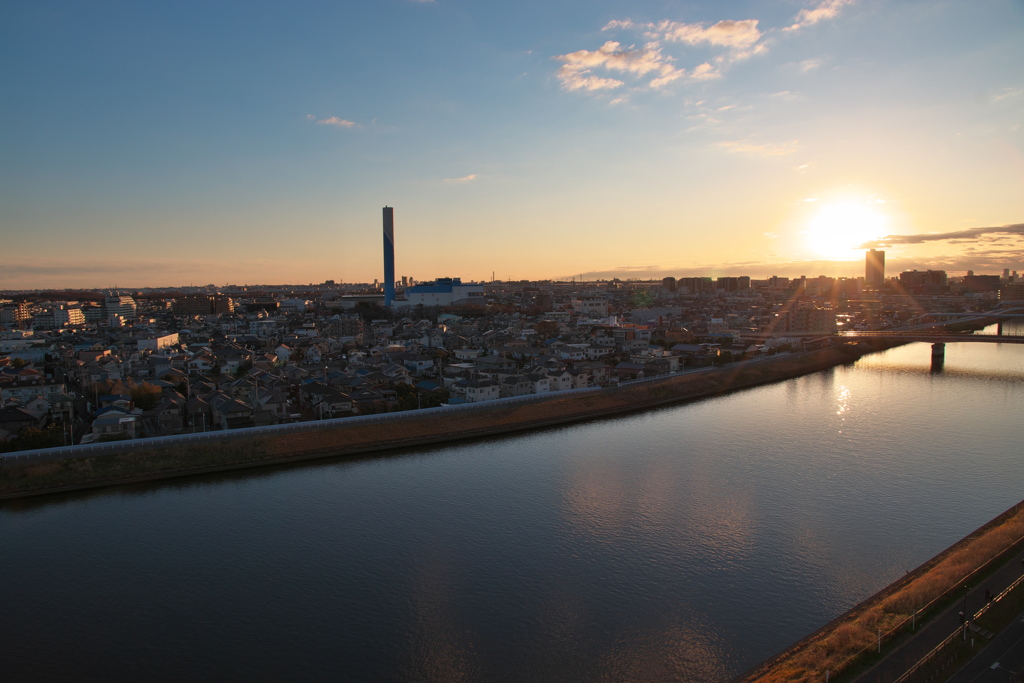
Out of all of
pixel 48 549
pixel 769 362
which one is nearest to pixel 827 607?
pixel 48 549

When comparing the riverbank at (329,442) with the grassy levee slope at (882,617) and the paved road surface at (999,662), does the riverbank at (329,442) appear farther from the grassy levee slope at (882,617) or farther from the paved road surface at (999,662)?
the paved road surface at (999,662)

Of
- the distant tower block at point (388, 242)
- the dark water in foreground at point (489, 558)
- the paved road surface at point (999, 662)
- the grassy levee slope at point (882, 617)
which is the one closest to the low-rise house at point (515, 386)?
the dark water in foreground at point (489, 558)

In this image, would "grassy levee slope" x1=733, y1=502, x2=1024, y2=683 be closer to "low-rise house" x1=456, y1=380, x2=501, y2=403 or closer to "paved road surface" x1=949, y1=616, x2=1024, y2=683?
"paved road surface" x1=949, y1=616, x2=1024, y2=683

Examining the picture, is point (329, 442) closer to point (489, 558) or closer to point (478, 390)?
point (478, 390)

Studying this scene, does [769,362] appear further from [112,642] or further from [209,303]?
[209,303]

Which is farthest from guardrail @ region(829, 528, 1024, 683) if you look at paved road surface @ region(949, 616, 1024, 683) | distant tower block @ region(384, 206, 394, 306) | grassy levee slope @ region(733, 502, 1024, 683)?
distant tower block @ region(384, 206, 394, 306)

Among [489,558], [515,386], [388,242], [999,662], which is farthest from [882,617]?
[388,242]

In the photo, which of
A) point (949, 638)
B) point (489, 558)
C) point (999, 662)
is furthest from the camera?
point (489, 558)
